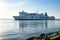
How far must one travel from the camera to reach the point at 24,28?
2357 mm

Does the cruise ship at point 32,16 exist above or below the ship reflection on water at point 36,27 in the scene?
above

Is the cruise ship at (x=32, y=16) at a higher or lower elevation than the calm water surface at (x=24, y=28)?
higher

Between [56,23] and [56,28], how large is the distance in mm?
117

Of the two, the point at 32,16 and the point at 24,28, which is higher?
the point at 32,16

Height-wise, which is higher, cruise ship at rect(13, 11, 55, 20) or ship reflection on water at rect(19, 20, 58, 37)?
cruise ship at rect(13, 11, 55, 20)

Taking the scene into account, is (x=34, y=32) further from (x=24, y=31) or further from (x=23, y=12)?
(x=23, y=12)

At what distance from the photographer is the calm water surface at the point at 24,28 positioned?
2.26 metres

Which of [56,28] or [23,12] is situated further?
[56,28]

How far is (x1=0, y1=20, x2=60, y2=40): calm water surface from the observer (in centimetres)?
226

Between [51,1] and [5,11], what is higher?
[51,1]

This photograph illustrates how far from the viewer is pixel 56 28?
2492mm

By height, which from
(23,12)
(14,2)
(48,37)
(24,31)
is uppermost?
(14,2)

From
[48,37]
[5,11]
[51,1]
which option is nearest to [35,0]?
[51,1]

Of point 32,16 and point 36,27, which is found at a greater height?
point 32,16
